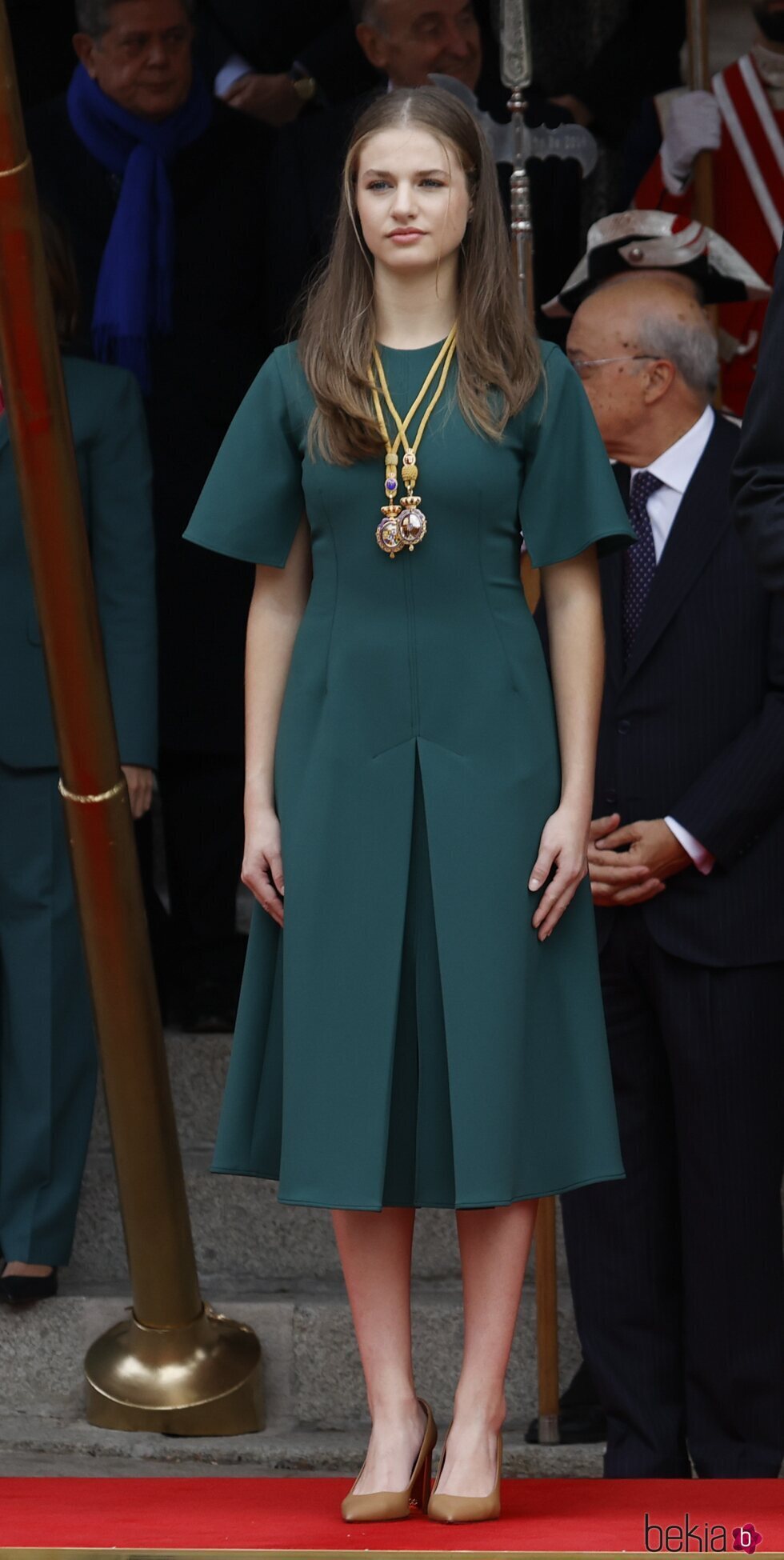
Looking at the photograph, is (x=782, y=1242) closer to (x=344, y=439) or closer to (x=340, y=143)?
(x=344, y=439)

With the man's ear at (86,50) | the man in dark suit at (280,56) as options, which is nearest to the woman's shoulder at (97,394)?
the man's ear at (86,50)

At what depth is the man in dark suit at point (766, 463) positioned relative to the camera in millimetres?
2697

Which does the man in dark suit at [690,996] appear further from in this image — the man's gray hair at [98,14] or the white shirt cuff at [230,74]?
the white shirt cuff at [230,74]

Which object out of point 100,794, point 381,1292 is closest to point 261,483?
point 100,794

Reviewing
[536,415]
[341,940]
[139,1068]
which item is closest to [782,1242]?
[139,1068]

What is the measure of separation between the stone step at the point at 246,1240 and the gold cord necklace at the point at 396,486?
1983 mm

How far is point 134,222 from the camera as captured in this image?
472 centimetres

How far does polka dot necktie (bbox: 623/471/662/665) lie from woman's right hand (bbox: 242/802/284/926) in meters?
1.01

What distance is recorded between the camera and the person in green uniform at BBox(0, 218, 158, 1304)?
4227 mm

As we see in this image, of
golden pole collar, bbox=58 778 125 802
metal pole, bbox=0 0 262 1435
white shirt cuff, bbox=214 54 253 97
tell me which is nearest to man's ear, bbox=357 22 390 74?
white shirt cuff, bbox=214 54 253 97

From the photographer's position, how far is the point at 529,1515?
272cm

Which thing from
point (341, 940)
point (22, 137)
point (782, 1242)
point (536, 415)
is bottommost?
point (782, 1242)

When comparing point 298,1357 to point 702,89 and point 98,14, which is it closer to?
point 702,89

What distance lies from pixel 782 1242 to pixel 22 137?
2.01m
